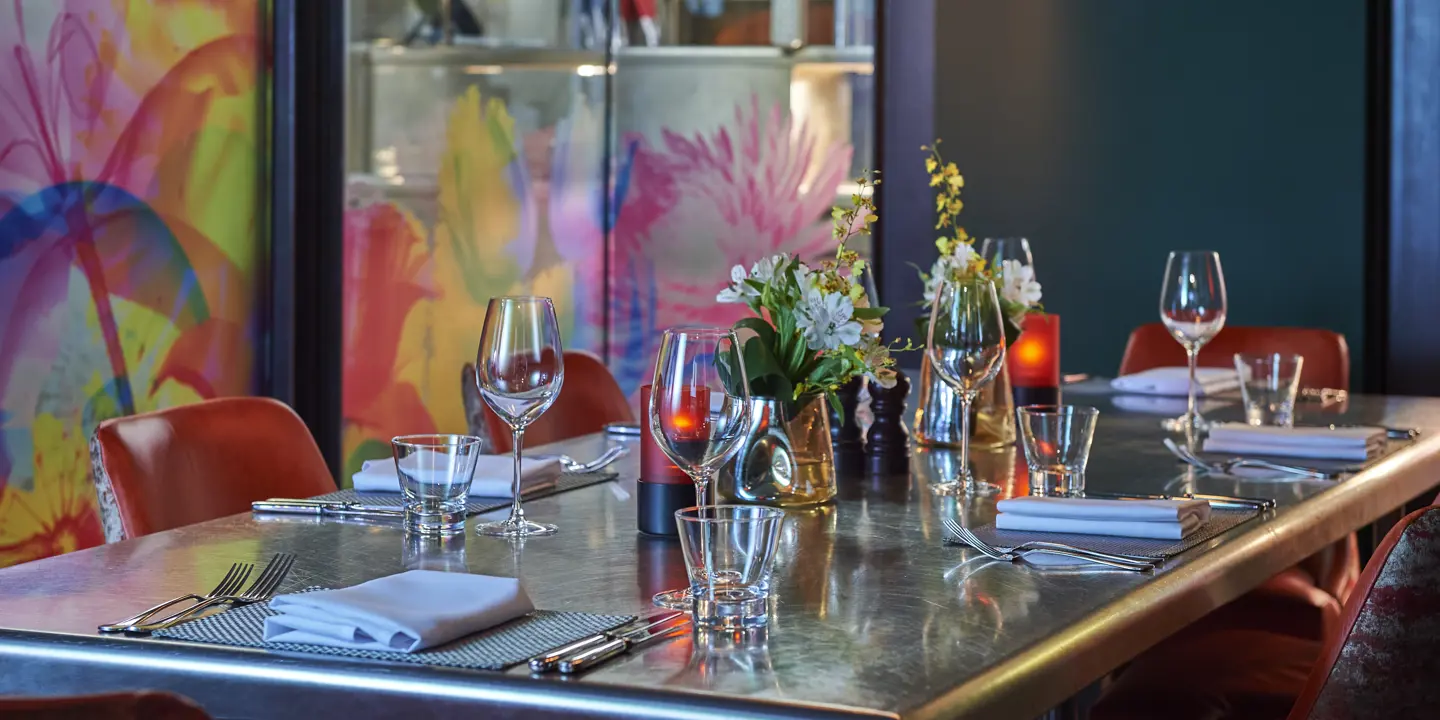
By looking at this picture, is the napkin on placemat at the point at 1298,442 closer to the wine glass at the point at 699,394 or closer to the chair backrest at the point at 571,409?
the chair backrest at the point at 571,409

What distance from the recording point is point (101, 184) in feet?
10.9

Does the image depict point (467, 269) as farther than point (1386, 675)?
Yes

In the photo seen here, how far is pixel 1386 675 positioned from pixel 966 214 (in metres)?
3.80

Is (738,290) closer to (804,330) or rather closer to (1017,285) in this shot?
(804,330)

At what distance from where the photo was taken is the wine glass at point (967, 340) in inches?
74.9

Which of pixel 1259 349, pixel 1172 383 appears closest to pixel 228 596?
pixel 1172 383

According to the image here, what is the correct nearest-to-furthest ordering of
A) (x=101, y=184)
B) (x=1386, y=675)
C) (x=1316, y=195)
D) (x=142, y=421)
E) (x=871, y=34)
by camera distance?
(x=1386, y=675) → (x=142, y=421) → (x=101, y=184) → (x=1316, y=195) → (x=871, y=34)

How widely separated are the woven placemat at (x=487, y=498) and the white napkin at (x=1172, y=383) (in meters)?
1.45

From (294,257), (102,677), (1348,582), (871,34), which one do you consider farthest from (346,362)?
(102,677)

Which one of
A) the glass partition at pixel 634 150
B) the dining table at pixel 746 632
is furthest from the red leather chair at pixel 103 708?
the glass partition at pixel 634 150

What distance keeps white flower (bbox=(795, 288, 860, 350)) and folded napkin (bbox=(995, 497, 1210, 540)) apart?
274 millimetres

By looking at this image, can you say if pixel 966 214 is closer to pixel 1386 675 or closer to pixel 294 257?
pixel 294 257

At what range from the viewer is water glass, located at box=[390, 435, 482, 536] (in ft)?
5.05

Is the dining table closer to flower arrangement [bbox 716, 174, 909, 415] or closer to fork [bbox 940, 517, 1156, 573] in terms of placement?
fork [bbox 940, 517, 1156, 573]
